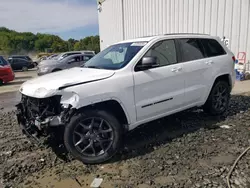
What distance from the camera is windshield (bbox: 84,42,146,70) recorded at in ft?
12.7

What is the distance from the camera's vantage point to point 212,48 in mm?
5055

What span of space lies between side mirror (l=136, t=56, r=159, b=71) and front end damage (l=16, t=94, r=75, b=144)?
1302 millimetres

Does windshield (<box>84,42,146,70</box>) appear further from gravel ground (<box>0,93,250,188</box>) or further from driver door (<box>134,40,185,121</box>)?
gravel ground (<box>0,93,250,188</box>)

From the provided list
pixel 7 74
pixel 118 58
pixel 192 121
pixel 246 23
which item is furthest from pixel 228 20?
pixel 7 74

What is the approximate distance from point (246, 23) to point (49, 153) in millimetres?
9615

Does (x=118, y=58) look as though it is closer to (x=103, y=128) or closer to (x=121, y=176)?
(x=103, y=128)

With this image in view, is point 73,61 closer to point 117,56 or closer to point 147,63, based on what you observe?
point 117,56

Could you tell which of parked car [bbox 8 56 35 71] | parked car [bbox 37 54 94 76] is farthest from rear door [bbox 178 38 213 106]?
parked car [bbox 8 56 35 71]

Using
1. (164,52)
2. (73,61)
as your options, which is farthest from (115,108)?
(73,61)

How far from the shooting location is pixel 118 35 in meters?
21.7

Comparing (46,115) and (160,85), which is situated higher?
(160,85)

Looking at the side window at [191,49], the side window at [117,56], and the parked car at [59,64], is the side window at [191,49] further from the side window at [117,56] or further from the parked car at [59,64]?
the parked car at [59,64]

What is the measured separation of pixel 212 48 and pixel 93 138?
3.26 m

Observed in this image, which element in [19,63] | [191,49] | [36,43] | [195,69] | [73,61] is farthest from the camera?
[36,43]
